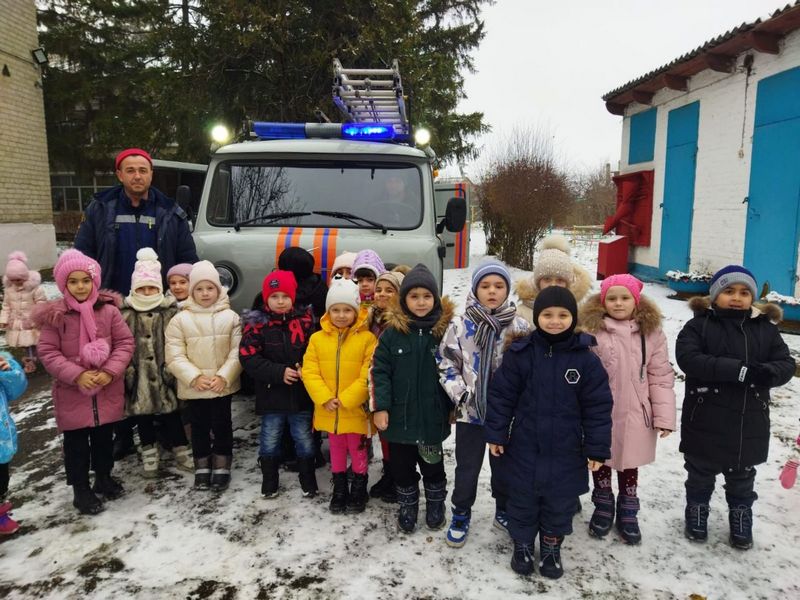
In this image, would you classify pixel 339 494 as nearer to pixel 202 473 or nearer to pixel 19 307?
pixel 202 473

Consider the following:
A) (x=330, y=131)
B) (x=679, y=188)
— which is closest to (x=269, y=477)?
(x=330, y=131)

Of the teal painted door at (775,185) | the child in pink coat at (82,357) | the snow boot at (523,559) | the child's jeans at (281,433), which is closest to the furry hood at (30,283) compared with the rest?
the child in pink coat at (82,357)

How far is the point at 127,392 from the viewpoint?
10.8 ft

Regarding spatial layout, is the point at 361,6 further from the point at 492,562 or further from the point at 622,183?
the point at 492,562

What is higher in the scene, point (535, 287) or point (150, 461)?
point (535, 287)

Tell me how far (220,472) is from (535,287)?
2.31m

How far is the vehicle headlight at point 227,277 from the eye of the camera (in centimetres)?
383

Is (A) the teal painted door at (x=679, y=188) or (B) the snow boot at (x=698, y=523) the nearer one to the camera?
(B) the snow boot at (x=698, y=523)

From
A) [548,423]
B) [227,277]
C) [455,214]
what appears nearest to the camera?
[548,423]

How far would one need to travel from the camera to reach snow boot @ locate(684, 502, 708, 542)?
9.19ft

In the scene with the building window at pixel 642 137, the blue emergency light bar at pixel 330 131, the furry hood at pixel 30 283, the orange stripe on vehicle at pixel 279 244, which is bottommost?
the furry hood at pixel 30 283

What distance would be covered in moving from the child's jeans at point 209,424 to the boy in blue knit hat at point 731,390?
2.68 meters

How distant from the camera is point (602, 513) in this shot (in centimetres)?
286

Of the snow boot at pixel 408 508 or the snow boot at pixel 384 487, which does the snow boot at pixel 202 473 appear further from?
the snow boot at pixel 408 508
